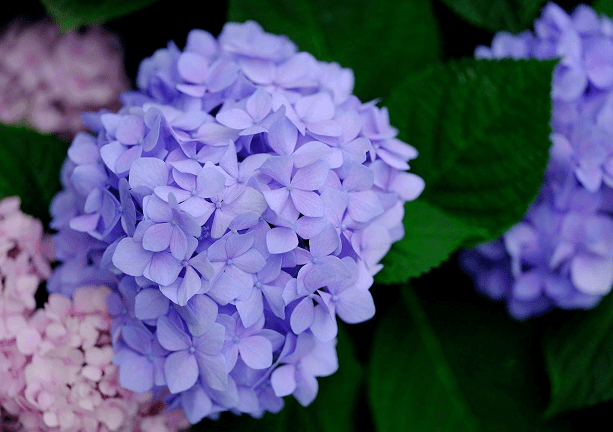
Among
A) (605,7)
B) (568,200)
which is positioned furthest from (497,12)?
(568,200)

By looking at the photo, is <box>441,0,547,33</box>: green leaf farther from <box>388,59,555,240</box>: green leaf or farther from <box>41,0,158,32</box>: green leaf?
<box>41,0,158,32</box>: green leaf

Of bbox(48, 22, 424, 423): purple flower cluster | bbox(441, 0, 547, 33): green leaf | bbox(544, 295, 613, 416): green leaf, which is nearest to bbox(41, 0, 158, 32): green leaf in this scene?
bbox(48, 22, 424, 423): purple flower cluster

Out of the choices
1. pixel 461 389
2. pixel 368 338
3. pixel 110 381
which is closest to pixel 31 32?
pixel 110 381

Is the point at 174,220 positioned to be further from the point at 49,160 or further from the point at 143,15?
the point at 143,15

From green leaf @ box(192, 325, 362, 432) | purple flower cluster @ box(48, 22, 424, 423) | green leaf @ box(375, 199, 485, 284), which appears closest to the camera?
purple flower cluster @ box(48, 22, 424, 423)

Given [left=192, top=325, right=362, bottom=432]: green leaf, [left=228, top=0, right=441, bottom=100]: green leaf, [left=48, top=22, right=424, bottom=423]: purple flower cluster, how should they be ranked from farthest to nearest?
[left=228, top=0, right=441, bottom=100]: green leaf, [left=192, top=325, right=362, bottom=432]: green leaf, [left=48, top=22, right=424, bottom=423]: purple flower cluster

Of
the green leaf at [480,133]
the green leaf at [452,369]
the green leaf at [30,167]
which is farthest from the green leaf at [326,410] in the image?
the green leaf at [30,167]

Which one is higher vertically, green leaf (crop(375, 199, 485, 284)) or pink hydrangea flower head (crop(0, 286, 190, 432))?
green leaf (crop(375, 199, 485, 284))
